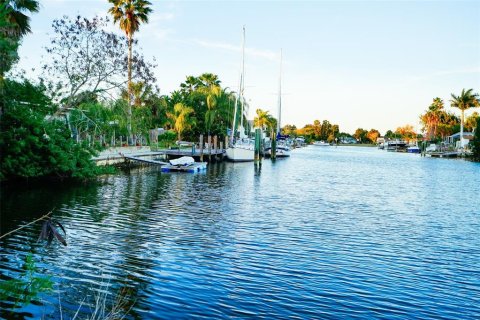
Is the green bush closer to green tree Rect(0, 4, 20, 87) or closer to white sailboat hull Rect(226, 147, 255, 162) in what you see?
green tree Rect(0, 4, 20, 87)

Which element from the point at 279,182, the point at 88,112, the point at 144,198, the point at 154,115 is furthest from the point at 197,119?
the point at 144,198

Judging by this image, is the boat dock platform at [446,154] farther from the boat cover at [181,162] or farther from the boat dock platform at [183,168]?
the boat cover at [181,162]

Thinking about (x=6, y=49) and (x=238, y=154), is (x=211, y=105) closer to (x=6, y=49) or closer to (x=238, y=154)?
(x=238, y=154)

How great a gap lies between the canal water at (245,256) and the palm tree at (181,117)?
45743 mm

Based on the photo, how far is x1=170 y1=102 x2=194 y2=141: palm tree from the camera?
7238 centimetres

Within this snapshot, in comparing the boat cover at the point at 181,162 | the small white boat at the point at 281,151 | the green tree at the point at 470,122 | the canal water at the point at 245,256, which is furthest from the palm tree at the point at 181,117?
the green tree at the point at 470,122

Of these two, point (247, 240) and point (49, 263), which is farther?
point (247, 240)

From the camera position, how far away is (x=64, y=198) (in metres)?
23.7

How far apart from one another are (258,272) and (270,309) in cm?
257

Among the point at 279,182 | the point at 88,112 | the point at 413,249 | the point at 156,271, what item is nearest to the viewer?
the point at 156,271

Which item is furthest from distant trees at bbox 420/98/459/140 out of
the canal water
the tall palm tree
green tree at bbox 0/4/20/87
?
green tree at bbox 0/4/20/87

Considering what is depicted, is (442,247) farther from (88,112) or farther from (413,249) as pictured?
(88,112)

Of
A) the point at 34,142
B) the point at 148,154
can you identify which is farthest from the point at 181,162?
the point at 34,142

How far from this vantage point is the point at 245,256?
45.3ft
